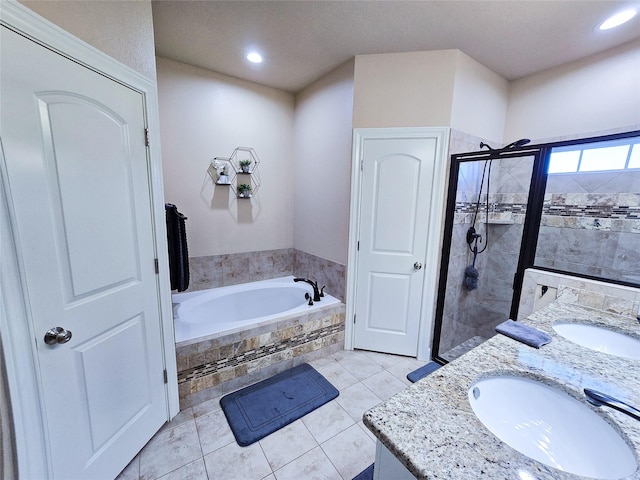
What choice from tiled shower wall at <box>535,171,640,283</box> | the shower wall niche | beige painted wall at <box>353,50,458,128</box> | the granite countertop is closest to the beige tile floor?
the granite countertop

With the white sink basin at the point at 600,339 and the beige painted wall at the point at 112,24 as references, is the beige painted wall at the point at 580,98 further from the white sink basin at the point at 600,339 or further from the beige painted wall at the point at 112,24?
the beige painted wall at the point at 112,24

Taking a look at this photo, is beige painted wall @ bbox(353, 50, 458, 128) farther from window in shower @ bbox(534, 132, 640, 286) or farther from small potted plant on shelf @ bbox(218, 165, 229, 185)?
small potted plant on shelf @ bbox(218, 165, 229, 185)

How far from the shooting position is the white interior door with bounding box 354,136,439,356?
222cm

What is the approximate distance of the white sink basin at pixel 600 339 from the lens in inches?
45.9

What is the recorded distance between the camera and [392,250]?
7.72 feet

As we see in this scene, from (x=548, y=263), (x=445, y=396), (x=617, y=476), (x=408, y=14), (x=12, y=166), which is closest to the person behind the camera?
(x=617, y=476)

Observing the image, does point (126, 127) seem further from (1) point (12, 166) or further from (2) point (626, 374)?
(2) point (626, 374)

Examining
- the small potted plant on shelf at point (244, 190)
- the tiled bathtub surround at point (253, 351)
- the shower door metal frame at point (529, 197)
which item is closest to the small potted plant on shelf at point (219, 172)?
the small potted plant on shelf at point (244, 190)

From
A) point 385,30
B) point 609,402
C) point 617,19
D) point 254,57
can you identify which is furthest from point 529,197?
point 254,57

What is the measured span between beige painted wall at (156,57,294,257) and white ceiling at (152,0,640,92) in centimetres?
30

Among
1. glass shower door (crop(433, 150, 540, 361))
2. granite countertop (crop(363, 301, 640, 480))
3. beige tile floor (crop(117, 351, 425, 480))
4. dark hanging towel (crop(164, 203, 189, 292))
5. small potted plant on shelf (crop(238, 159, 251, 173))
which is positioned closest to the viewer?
granite countertop (crop(363, 301, 640, 480))

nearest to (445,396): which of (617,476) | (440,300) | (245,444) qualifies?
(617,476)

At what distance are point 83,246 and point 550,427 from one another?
6.10ft

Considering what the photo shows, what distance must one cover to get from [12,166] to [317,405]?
6.59 ft
